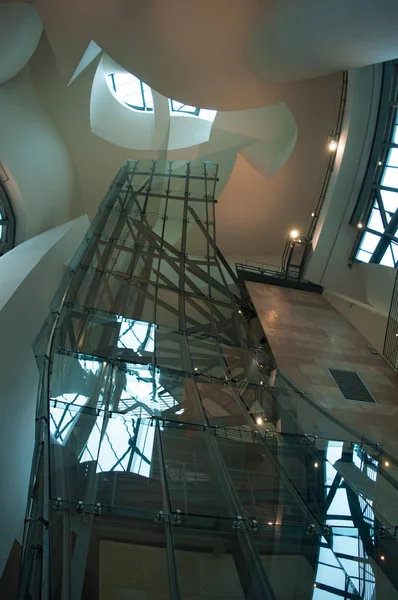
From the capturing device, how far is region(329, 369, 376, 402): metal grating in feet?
33.3

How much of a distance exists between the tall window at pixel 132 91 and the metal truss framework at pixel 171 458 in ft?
43.3

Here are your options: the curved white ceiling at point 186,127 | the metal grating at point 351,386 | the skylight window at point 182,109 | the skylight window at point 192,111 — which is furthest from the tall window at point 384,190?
the skylight window at point 182,109

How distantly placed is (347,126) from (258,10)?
475cm

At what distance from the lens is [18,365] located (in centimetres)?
865

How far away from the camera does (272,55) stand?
10656 mm

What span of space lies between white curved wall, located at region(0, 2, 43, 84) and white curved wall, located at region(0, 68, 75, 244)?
40.7 inches

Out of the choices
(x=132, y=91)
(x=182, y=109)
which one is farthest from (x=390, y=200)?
(x=132, y=91)

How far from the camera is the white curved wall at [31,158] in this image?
52.7 feet

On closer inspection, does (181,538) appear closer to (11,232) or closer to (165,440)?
(165,440)

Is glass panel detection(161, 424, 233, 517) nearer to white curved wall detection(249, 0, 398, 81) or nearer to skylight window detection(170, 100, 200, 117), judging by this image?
white curved wall detection(249, 0, 398, 81)

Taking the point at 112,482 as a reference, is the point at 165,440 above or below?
above

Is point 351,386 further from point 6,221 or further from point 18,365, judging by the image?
point 6,221

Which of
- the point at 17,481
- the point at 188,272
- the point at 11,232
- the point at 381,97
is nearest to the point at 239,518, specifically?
the point at 17,481

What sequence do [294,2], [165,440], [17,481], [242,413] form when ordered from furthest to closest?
[294,2]
[17,481]
[242,413]
[165,440]
